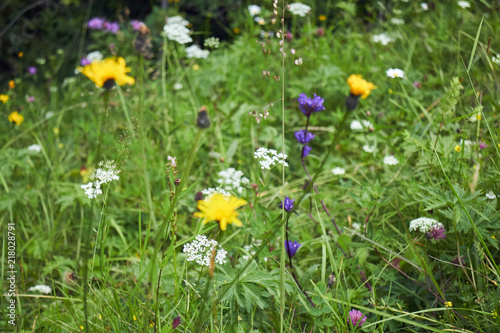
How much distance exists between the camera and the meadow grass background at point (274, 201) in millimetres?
957

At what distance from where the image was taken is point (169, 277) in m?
1.06

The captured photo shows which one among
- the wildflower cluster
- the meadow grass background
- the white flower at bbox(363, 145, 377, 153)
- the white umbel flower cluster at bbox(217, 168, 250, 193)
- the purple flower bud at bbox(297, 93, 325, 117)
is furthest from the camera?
the wildflower cluster

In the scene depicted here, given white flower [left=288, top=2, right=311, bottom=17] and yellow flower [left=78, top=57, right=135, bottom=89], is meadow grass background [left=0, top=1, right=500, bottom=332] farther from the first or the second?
white flower [left=288, top=2, right=311, bottom=17]

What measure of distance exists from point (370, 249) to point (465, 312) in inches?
13.2

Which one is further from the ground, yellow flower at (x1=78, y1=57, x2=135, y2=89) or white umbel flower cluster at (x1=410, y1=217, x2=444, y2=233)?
yellow flower at (x1=78, y1=57, x2=135, y2=89)

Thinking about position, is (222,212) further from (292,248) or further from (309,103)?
(309,103)

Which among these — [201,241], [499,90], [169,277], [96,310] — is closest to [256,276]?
[201,241]

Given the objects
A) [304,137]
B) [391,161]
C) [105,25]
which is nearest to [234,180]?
[304,137]

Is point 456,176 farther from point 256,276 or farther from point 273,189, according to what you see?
point 256,276

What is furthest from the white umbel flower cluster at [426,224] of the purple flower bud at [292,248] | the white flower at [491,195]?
the purple flower bud at [292,248]

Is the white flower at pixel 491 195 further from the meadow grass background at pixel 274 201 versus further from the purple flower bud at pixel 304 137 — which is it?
the purple flower bud at pixel 304 137

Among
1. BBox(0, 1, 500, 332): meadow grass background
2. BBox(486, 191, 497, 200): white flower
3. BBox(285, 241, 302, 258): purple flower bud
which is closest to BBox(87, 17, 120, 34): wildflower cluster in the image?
BBox(0, 1, 500, 332): meadow grass background

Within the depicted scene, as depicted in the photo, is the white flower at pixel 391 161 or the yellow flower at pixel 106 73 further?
the white flower at pixel 391 161

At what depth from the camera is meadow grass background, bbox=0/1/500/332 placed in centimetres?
96
